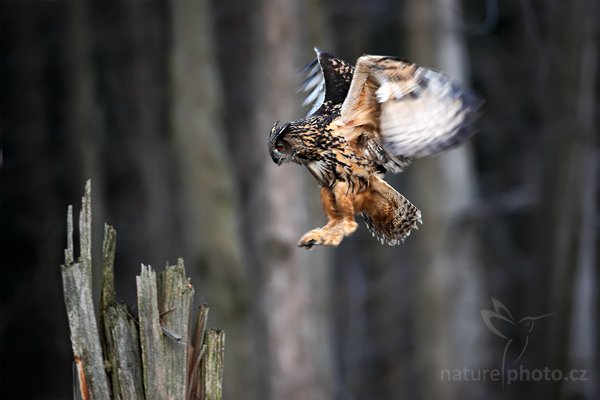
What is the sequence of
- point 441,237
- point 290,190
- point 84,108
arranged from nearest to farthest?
point 290,190, point 84,108, point 441,237

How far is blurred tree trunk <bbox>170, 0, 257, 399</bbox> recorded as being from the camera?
37.6 feet

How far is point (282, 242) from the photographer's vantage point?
1121 cm

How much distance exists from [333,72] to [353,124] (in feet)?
2.41

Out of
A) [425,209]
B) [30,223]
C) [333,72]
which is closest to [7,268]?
[30,223]

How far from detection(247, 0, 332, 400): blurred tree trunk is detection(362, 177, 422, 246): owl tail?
607 centimetres

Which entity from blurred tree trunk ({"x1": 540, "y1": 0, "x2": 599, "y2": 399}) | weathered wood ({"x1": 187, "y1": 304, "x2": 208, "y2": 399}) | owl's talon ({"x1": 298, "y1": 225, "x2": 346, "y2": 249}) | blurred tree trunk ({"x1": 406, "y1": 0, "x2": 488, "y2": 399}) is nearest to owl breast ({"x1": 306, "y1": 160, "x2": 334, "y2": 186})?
owl's talon ({"x1": 298, "y1": 225, "x2": 346, "y2": 249})

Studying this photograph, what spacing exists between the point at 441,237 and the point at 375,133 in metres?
9.77

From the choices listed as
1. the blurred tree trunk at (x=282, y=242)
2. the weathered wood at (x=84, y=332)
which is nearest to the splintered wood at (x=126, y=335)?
the weathered wood at (x=84, y=332)

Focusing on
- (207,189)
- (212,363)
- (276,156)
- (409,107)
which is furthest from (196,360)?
(207,189)

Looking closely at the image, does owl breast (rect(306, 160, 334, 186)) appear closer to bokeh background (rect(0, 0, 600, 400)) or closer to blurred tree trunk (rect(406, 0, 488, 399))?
bokeh background (rect(0, 0, 600, 400))

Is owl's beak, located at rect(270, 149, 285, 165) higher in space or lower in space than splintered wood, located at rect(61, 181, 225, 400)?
higher

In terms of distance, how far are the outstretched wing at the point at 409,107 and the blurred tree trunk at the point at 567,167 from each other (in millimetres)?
7943

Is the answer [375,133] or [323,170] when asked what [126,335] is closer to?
[323,170]

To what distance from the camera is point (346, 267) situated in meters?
20.9
